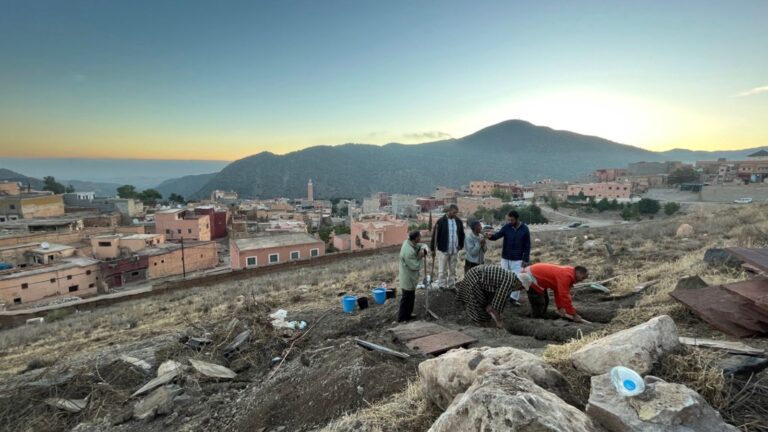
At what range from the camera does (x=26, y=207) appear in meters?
38.7

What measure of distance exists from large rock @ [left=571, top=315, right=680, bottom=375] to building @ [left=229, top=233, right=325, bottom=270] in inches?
854

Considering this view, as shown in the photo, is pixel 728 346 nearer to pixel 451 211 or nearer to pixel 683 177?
pixel 451 211

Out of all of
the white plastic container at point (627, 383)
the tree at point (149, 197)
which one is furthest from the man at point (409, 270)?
the tree at point (149, 197)

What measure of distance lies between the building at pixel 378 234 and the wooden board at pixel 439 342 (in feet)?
78.4

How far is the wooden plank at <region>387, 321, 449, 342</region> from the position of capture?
4691mm

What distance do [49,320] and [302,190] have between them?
12656cm

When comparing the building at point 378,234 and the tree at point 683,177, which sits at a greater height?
the tree at point 683,177

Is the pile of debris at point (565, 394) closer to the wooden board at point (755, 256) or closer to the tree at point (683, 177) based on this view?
the wooden board at point (755, 256)

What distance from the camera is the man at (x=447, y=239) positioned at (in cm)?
653

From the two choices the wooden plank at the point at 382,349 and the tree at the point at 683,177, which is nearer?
the wooden plank at the point at 382,349

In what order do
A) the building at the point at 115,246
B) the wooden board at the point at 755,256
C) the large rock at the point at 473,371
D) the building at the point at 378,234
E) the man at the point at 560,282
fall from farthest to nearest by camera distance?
the building at the point at 378,234 < the building at the point at 115,246 < the man at the point at 560,282 < the wooden board at the point at 755,256 < the large rock at the point at 473,371

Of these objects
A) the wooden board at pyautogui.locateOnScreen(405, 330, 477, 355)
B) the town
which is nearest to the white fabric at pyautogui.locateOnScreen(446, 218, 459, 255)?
the wooden board at pyautogui.locateOnScreen(405, 330, 477, 355)

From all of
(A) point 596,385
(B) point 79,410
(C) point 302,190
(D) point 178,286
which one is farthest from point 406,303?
(C) point 302,190

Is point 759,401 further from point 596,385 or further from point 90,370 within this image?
point 90,370
